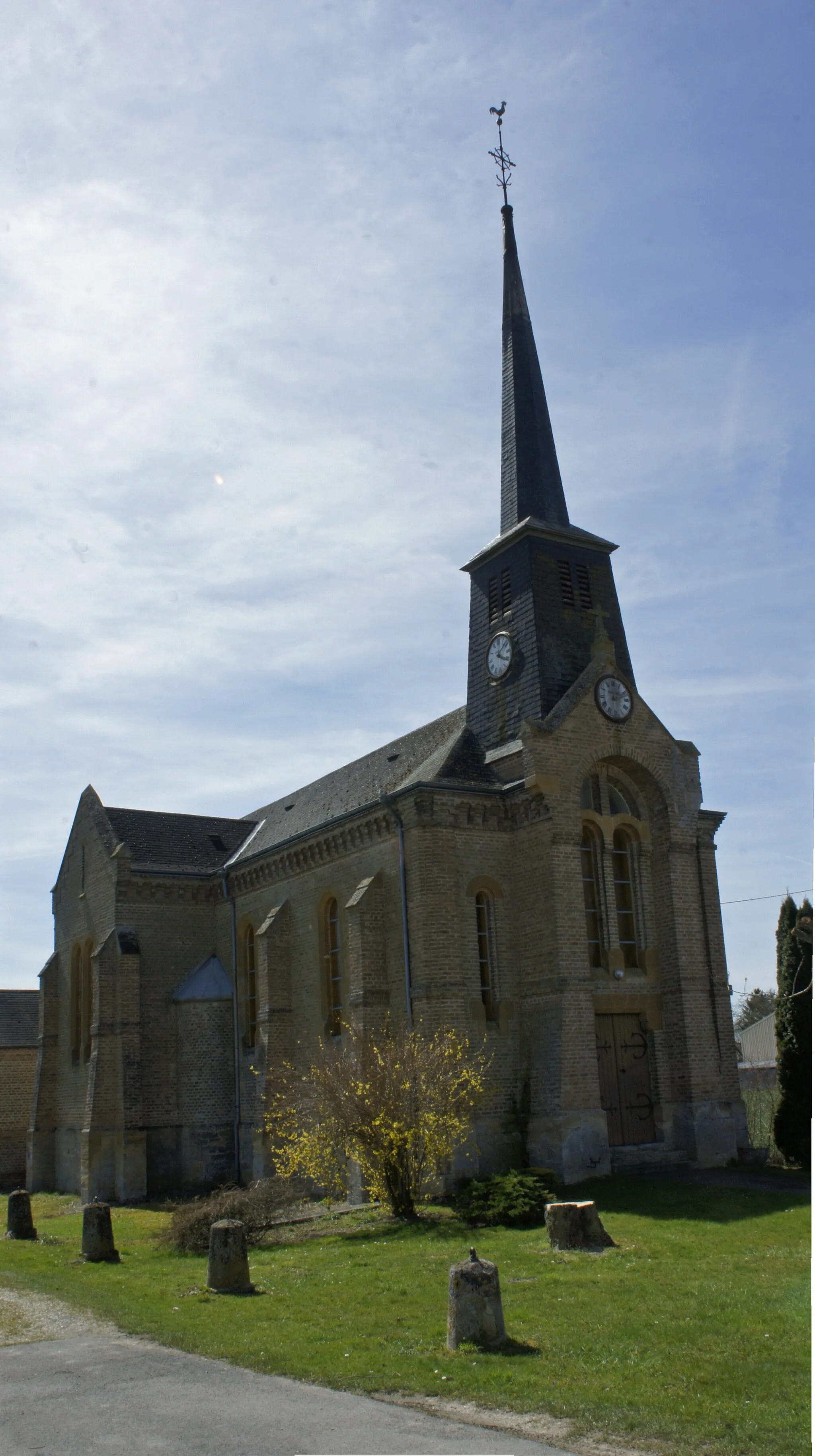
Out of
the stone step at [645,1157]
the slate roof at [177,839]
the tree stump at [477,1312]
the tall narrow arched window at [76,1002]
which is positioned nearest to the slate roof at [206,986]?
the slate roof at [177,839]

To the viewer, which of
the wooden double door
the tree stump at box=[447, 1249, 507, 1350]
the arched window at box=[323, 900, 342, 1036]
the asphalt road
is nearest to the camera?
the asphalt road

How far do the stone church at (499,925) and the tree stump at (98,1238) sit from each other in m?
7.35

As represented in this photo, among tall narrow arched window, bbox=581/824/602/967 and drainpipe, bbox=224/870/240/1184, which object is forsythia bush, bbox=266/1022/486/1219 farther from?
drainpipe, bbox=224/870/240/1184

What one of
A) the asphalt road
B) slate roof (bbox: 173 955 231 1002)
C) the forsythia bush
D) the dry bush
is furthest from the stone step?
the asphalt road

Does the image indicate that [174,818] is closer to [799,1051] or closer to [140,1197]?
[140,1197]

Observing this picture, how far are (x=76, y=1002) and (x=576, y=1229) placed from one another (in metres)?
22.9

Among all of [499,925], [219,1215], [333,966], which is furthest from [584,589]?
[219,1215]

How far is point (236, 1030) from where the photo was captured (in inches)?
1240

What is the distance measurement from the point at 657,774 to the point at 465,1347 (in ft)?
56.6

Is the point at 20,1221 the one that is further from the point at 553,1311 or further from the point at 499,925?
the point at 553,1311

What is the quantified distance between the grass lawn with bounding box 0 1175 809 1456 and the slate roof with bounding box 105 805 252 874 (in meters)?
14.2

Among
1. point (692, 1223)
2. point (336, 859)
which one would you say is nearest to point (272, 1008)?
point (336, 859)

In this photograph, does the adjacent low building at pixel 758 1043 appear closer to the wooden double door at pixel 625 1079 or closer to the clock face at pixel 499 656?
the wooden double door at pixel 625 1079

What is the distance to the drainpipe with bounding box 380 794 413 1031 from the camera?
23812mm
